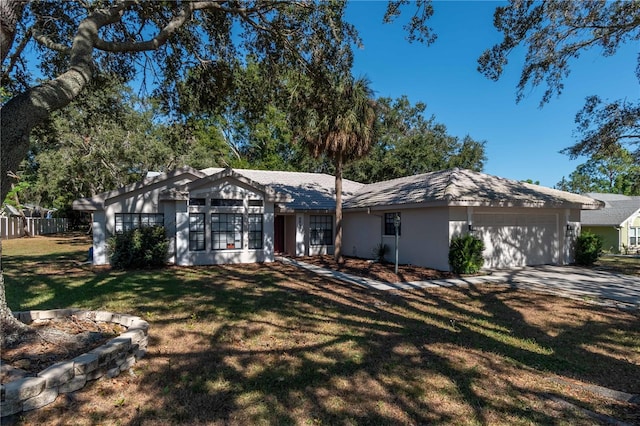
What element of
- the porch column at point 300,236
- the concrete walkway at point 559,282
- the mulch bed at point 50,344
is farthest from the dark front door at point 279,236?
the mulch bed at point 50,344

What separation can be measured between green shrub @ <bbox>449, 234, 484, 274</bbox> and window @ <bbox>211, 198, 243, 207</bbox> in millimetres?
8607

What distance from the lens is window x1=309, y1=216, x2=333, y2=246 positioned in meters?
18.6

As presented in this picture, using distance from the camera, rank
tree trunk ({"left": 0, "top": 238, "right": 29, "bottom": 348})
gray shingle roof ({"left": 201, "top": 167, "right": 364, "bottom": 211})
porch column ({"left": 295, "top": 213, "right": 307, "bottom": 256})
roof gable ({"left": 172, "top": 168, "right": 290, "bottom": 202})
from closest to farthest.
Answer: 1. tree trunk ({"left": 0, "top": 238, "right": 29, "bottom": 348})
2. roof gable ({"left": 172, "top": 168, "right": 290, "bottom": 202})
3. porch column ({"left": 295, "top": 213, "right": 307, "bottom": 256})
4. gray shingle roof ({"left": 201, "top": 167, "right": 364, "bottom": 211})

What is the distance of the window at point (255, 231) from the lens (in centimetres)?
1558

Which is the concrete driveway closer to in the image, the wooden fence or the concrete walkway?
the concrete walkway

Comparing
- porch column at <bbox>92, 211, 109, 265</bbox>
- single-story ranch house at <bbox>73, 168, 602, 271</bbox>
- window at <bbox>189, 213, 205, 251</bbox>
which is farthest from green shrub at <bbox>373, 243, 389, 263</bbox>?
porch column at <bbox>92, 211, 109, 265</bbox>

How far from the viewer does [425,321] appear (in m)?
6.84

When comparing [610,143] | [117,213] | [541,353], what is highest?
[610,143]

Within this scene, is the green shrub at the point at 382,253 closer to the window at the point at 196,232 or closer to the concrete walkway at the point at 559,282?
the concrete walkway at the point at 559,282

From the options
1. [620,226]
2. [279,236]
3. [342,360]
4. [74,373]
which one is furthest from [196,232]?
[620,226]

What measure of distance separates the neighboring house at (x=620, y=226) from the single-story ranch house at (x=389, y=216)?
1400 centimetres

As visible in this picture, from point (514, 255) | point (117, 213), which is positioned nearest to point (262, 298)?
point (117, 213)

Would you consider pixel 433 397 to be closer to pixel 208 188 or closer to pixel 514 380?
pixel 514 380

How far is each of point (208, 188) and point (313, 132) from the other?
15.9 ft
